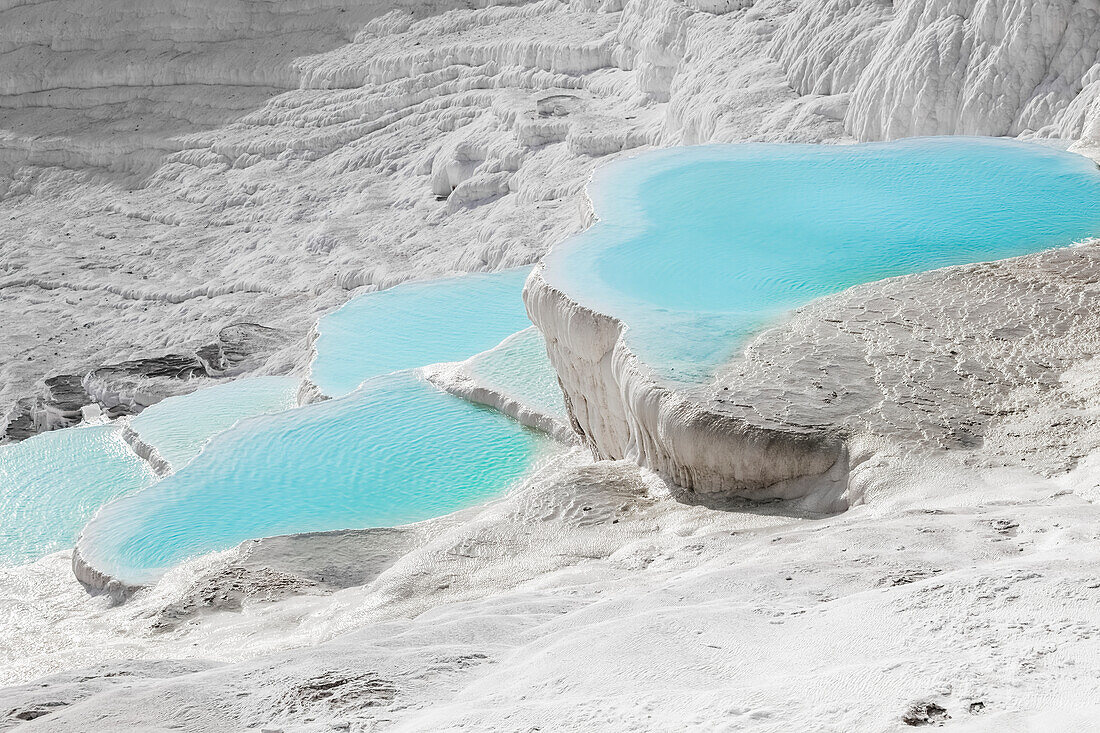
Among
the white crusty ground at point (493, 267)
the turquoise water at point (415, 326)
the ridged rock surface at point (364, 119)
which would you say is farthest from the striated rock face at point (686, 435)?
the ridged rock surface at point (364, 119)

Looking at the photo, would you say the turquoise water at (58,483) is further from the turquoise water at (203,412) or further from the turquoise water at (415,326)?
the turquoise water at (415,326)

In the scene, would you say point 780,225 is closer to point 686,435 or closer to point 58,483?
point 686,435

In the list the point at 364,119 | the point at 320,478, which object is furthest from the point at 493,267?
the point at 364,119

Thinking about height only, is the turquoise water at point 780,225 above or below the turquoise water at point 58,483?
above

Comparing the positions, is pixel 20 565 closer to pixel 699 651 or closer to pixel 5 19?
pixel 699 651

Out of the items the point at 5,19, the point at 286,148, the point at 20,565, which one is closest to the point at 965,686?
the point at 20,565

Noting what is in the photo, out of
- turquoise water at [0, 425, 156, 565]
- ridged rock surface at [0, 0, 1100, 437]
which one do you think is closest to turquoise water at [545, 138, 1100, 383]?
ridged rock surface at [0, 0, 1100, 437]
